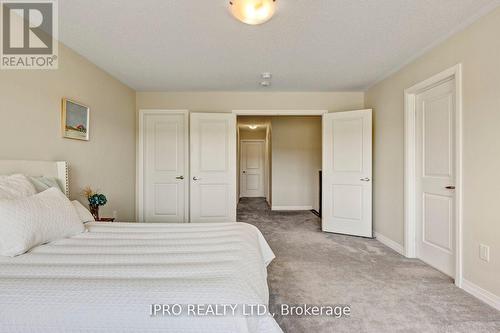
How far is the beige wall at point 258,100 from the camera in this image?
4289mm

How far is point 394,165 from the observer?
3377 millimetres

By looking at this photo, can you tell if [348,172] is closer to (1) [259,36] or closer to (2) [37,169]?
(1) [259,36]

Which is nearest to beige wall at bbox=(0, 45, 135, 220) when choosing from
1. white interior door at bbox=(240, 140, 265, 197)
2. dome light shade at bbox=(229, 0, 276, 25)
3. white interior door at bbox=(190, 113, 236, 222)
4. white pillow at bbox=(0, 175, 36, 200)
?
white pillow at bbox=(0, 175, 36, 200)

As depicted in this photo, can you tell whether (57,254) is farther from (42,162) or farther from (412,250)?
(412,250)

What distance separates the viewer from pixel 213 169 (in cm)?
424

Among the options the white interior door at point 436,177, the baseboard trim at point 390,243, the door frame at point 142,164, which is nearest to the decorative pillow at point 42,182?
the door frame at point 142,164

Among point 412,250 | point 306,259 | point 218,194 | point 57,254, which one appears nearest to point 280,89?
point 218,194

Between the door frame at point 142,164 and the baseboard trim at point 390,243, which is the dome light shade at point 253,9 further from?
the baseboard trim at point 390,243

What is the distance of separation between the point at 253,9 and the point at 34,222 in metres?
2.02

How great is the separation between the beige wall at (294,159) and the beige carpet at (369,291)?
2890 millimetres

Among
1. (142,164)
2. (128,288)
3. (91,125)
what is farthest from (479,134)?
(142,164)

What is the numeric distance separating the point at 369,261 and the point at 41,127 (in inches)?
145

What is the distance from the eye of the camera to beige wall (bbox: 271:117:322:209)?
643 cm

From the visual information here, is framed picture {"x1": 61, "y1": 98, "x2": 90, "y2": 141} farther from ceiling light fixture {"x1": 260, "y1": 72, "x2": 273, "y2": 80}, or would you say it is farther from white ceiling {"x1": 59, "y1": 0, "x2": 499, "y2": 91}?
ceiling light fixture {"x1": 260, "y1": 72, "x2": 273, "y2": 80}
